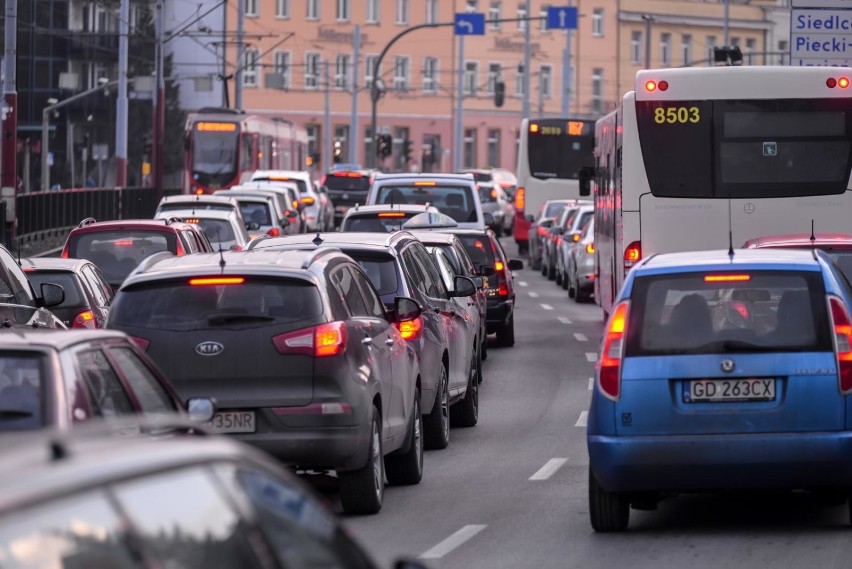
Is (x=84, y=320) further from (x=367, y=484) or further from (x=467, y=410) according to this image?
(x=367, y=484)

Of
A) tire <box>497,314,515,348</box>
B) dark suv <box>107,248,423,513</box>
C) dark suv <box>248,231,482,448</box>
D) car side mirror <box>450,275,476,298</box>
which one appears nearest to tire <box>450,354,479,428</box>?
dark suv <box>248,231,482,448</box>

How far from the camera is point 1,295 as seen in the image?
48.7ft

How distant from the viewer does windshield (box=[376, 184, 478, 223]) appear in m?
→ 27.6

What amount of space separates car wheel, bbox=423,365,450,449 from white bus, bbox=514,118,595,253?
37.1 meters

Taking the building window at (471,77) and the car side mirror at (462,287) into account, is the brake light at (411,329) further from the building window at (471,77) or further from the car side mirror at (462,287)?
the building window at (471,77)

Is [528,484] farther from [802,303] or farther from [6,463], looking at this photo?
[6,463]

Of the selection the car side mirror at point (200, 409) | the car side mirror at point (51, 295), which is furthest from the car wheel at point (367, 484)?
the car side mirror at point (51, 295)

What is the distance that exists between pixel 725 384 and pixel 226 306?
2686 millimetres

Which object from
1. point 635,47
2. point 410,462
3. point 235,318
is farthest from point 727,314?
point 635,47

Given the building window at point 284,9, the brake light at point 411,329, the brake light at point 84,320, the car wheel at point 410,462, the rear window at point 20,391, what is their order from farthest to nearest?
the building window at point 284,9
the brake light at point 84,320
the brake light at point 411,329
the car wheel at point 410,462
the rear window at point 20,391

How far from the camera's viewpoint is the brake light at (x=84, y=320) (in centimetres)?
1698

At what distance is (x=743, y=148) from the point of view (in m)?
20.1

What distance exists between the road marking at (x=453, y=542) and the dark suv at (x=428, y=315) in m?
3.35

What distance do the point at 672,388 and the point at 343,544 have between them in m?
5.95
